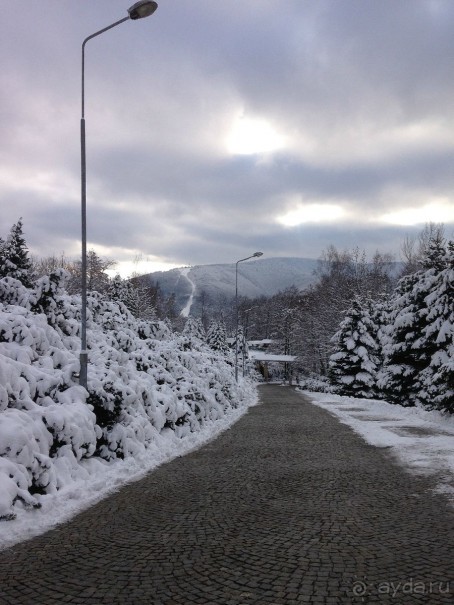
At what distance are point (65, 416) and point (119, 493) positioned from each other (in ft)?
5.56

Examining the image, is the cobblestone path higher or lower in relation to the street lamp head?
lower

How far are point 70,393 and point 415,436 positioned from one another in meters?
9.33

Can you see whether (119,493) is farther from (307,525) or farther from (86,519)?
(307,525)

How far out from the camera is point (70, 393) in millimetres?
9609

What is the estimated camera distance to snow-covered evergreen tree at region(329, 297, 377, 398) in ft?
116

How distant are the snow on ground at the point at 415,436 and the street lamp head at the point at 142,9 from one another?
10.3 metres

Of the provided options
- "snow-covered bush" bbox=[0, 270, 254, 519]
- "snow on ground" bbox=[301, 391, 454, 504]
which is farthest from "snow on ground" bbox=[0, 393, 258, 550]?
"snow on ground" bbox=[301, 391, 454, 504]

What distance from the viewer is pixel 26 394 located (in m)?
8.35

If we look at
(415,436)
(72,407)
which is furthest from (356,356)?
(72,407)

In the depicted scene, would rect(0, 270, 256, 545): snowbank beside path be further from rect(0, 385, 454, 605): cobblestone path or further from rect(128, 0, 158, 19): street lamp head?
rect(128, 0, 158, 19): street lamp head

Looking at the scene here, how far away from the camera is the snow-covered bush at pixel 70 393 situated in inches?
279

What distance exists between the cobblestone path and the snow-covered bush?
1179mm

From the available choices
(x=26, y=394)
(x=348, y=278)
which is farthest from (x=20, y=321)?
(x=348, y=278)

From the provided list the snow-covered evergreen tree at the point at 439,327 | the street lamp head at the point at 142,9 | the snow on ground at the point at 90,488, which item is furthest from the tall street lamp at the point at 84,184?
the snow-covered evergreen tree at the point at 439,327
